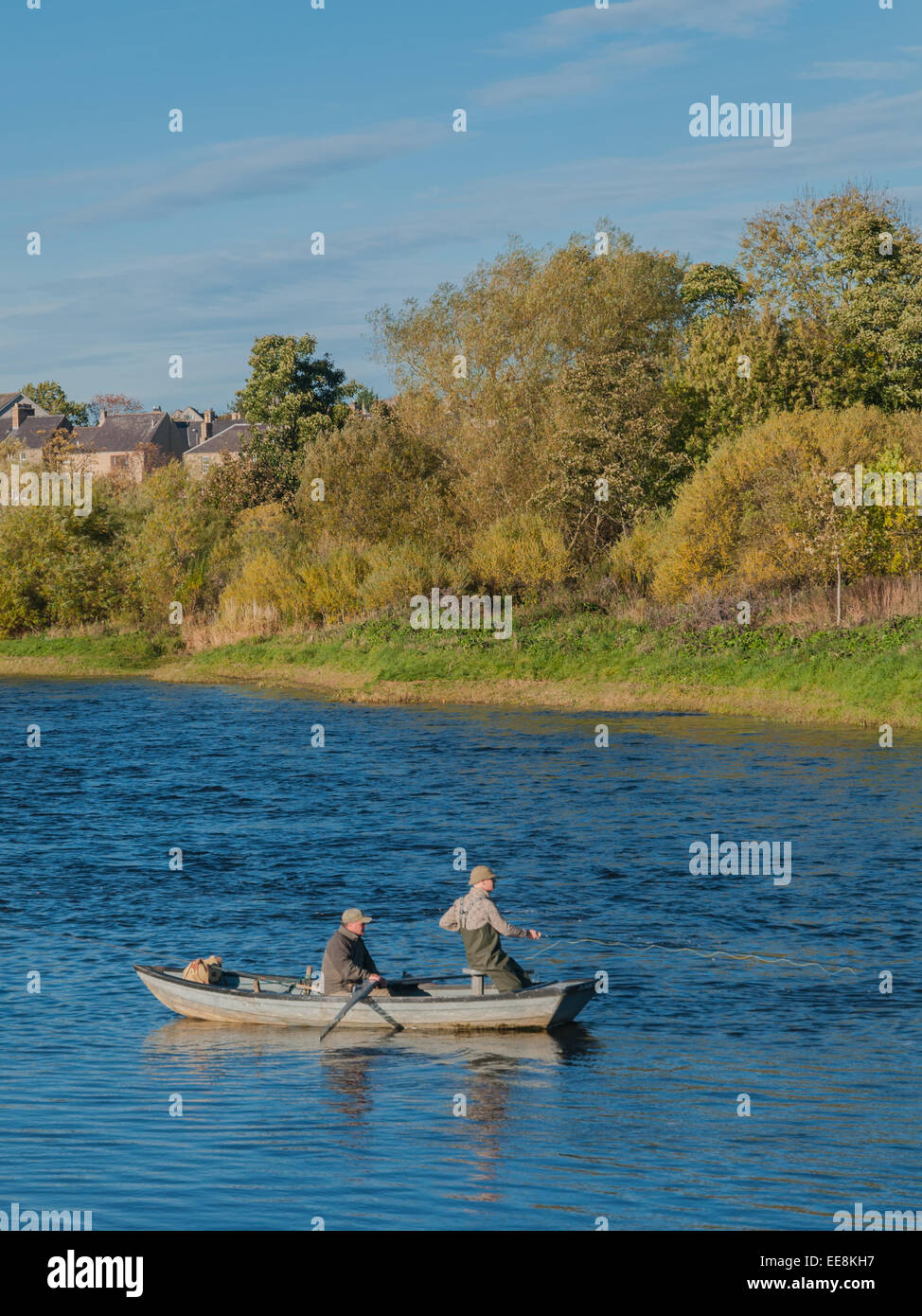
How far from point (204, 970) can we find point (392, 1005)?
2.69 meters

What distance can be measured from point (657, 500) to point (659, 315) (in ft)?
36.0

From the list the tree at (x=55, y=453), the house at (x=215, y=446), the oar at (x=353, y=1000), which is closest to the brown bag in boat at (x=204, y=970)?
the oar at (x=353, y=1000)

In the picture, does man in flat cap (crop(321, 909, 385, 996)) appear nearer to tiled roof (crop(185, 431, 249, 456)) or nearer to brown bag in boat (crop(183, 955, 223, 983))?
brown bag in boat (crop(183, 955, 223, 983))

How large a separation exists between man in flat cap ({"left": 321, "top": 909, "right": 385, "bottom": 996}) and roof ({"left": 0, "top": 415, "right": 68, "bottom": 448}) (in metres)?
127

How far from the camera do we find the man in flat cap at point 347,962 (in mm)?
19516

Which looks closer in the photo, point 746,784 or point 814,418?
point 746,784

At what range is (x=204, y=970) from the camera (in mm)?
19906

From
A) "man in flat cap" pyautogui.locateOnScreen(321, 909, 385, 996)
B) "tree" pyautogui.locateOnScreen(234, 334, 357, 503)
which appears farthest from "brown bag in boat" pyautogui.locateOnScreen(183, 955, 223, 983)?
"tree" pyautogui.locateOnScreen(234, 334, 357, 503)

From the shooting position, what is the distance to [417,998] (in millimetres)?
19328

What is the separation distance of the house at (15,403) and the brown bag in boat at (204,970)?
140225mm

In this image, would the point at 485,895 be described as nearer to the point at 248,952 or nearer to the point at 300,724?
the point at 248,952

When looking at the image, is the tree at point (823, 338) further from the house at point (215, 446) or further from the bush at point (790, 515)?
the house at point (215, 446)

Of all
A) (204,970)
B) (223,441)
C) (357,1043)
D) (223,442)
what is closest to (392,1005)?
(357,1043)
